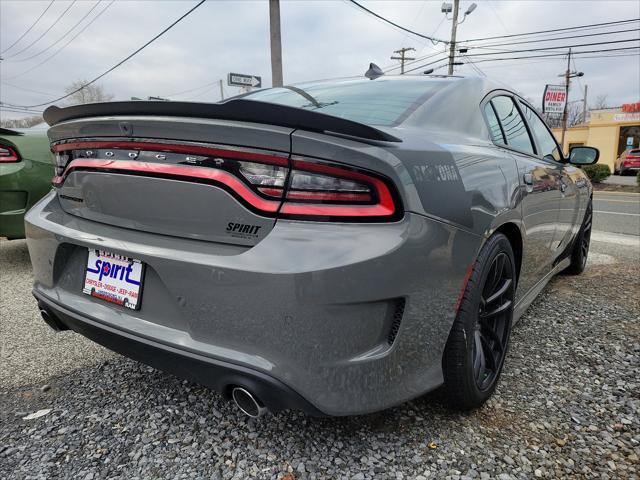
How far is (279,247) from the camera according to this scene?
129 cm

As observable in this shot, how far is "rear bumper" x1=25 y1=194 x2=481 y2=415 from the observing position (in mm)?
1275

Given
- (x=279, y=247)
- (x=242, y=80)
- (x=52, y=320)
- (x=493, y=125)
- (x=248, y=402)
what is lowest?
(x=248, y=402)

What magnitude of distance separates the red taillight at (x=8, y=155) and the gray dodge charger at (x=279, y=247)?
8.34 feet

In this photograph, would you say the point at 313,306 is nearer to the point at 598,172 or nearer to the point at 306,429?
the point at 306,429

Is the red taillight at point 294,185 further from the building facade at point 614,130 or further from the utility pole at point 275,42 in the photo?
the building facade at point 614,130

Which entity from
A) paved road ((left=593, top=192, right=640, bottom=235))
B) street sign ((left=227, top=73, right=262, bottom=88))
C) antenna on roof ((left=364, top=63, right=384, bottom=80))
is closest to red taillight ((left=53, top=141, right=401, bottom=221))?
antenna on roof ((left=364, top=63, right=384, bottom=80))

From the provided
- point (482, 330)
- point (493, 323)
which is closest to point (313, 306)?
point (482, 330)

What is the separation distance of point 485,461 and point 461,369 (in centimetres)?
32

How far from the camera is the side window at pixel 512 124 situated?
240cm

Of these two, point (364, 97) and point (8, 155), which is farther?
point (8, 155)

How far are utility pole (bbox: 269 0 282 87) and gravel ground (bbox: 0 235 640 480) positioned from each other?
1164cm

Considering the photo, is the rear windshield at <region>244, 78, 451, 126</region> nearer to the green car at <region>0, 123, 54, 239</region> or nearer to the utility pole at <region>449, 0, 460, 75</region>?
the green car at <region>0, 123, 54, 239</region>

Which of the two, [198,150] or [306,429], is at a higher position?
[198,150]

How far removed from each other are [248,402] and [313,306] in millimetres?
422
